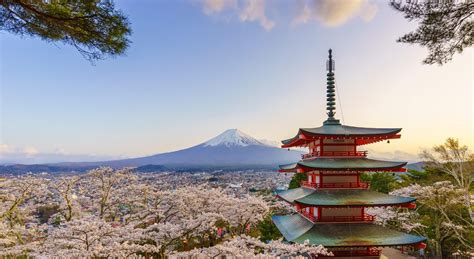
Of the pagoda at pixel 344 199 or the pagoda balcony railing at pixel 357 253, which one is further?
the pagoda balcony railing at pixel 357 253

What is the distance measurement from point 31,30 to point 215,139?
155m

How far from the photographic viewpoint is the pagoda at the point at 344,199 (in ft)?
33.4

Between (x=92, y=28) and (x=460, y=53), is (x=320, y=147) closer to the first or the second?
(x=460, y=53)

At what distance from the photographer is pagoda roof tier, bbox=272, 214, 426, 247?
9906 millimetres

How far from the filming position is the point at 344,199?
1070 centimetres

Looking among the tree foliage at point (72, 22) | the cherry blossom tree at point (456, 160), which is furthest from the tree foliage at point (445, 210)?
the tree foliage at point (72, 22)

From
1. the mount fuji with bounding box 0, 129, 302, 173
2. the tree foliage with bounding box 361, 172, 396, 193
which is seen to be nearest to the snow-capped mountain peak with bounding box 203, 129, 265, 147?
the mount fuji with bounding box 0, 129, 302, 173

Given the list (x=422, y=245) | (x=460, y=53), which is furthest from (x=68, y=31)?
(x=422, y=245)

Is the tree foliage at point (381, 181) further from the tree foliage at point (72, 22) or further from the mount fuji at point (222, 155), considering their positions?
the mount fuji at point (222, 155)

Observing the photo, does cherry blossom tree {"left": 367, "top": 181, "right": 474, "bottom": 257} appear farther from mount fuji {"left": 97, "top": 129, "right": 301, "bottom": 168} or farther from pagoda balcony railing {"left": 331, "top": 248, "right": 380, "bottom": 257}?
mount fuji {"left": 97, "top": 129, "right": 301, "bottom": 168}

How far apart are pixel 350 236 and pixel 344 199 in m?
1.27

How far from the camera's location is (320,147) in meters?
11.8

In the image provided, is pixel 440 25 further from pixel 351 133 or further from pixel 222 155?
pixel 222 155

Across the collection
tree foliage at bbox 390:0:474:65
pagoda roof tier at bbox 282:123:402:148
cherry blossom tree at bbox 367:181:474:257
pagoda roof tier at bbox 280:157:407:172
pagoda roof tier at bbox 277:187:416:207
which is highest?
tree foliage at bbox 390:0:474:65
